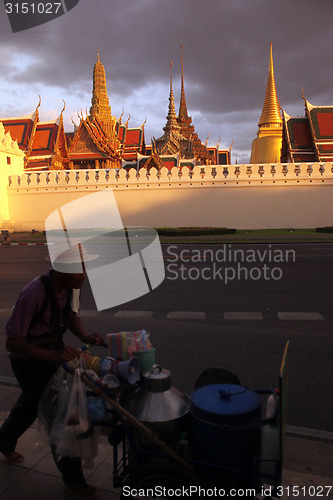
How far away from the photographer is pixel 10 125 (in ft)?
120

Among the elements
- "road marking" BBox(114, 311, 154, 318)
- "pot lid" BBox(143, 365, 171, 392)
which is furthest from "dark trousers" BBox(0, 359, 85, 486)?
"road marking" BBox(114, 311, 154, 318)

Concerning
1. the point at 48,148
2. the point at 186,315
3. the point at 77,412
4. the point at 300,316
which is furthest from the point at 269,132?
the point at 77,412

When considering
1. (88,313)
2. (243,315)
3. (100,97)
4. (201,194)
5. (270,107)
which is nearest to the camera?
(243,315)

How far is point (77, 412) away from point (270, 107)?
141 ft

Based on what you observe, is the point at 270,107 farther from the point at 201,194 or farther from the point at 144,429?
the point at 144,429

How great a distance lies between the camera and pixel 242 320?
6801 mm

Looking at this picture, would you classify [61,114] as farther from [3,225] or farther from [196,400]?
[196,400]

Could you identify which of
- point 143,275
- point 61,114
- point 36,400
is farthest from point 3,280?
point 61,114

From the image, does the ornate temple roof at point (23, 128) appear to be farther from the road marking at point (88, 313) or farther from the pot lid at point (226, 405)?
the pot lid at point (226, 405)

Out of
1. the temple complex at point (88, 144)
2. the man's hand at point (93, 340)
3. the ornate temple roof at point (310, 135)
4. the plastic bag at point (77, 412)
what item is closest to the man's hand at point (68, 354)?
the plastic bag at point (77, 412)

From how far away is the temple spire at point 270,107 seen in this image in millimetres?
39750

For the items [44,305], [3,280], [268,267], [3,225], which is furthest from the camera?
[3,225]

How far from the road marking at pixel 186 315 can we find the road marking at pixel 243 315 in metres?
0.45

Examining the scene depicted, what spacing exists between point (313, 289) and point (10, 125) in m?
35.8
